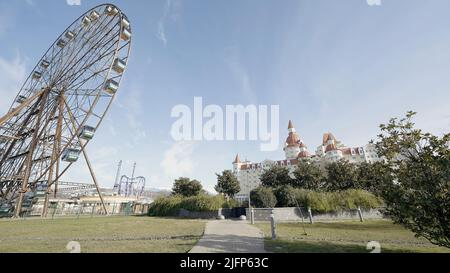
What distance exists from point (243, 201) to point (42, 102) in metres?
28.8

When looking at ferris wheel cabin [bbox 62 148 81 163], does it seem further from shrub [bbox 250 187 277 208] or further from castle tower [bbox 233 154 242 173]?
castle tower [bbox 233 154 242 173]

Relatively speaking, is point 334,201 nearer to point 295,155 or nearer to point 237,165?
point 295,155

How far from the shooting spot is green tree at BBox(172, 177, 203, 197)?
1292 inches

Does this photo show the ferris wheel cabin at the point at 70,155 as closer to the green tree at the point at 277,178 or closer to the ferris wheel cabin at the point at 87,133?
the ferris wheel cabin at the point at 87,133

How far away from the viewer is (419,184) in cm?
578

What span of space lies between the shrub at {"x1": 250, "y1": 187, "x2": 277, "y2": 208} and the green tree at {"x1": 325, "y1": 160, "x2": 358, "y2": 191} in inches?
477

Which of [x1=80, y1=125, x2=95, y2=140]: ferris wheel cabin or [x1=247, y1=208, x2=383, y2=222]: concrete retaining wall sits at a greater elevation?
[x1=80, y1=125, x2=95, y2=140]: ferris wheel cabin

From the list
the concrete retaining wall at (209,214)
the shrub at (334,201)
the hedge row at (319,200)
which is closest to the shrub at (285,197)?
the hedge row at (319,200)

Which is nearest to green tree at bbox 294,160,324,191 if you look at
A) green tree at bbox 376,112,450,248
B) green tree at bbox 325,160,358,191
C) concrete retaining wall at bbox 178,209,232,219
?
green tree at bbox 325,160,358,191

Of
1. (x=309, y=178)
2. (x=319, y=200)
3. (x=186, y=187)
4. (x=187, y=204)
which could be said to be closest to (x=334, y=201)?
(x=319, y=200)

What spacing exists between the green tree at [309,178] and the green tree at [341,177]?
1.24 meters

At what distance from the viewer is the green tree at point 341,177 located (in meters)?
29.7
